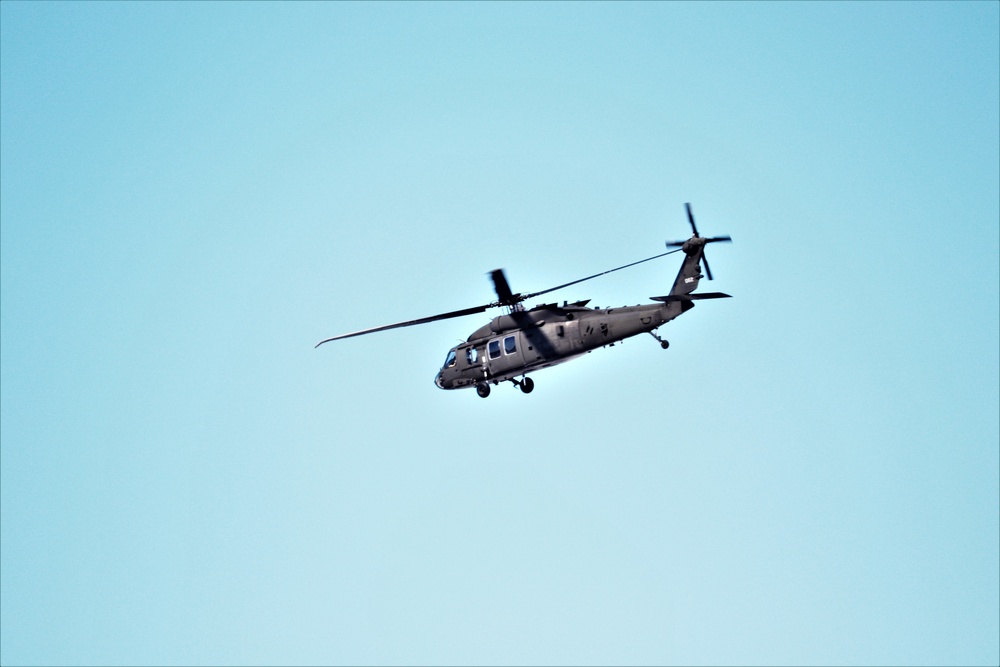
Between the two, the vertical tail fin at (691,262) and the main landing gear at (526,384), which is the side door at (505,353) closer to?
the main landing gear at (526,384)

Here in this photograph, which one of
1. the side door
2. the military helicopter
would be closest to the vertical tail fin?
the military helicopter

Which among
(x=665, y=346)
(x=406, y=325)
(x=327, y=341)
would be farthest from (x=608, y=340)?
(x=327, y=341)

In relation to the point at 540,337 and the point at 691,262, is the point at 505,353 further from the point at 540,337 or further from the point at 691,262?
the point at 691,262

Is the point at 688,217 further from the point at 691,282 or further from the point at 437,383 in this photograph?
the point at 437,383

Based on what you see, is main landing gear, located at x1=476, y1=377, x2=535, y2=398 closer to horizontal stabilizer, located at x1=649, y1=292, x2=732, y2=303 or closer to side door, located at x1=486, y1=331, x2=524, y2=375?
side door, located at x1=486, y1=331, x2=524, y2=375

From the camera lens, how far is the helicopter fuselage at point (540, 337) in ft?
207

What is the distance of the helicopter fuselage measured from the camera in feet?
207

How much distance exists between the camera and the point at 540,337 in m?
66.2

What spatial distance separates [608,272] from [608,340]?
20.7ft

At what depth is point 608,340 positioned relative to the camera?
210ft

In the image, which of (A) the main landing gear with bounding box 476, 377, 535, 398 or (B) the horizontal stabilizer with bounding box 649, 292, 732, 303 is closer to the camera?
(B) the horizontal stabilizer with bounding box 649, 292, 732, 303

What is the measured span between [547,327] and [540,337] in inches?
26.6

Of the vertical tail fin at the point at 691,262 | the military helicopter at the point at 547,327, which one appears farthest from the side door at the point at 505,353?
the vertical tail fin at the point at 691,262

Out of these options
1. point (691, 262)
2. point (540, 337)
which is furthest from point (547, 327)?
point (691, 262)
